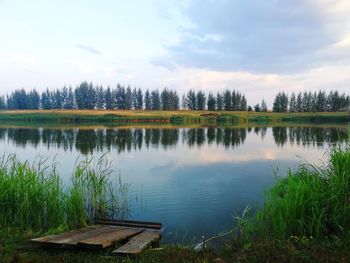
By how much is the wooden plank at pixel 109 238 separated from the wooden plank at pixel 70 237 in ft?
0.71

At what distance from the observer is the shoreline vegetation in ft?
21.5

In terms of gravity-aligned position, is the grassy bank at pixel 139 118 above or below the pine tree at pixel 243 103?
below

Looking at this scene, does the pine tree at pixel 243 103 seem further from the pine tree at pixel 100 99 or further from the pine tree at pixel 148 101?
the pine tree at pixel 100 99

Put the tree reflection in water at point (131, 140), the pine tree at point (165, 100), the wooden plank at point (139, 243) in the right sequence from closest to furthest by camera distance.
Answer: the wooden plank at point (139, 243), the tree reflection in water at point (131, 140), the pine tree at point (165, 100)

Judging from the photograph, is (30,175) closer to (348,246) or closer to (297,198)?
(297,198)

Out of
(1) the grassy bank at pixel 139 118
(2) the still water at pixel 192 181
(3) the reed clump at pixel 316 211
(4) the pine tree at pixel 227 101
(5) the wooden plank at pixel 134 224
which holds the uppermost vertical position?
(4) the pine tree at pixel 227 101

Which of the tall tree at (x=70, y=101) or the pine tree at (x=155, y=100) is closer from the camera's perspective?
the pine tree at (x=155, y=100)

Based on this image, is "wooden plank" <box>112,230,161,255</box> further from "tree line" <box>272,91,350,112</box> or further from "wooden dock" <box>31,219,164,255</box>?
"tree line" <box>272,91,350,112</box>

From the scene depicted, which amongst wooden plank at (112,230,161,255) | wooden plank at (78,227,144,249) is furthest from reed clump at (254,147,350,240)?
wooden plank at (78,227,144,249)

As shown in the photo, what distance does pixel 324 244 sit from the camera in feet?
23.1

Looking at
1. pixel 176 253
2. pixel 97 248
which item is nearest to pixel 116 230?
pixel 97 248

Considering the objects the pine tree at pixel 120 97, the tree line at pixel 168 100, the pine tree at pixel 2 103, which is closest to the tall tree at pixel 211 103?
the tree line at pixel 168 100

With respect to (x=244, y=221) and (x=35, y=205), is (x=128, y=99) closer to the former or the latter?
(x=35, y=205)

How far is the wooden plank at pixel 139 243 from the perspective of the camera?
6.88 metres
